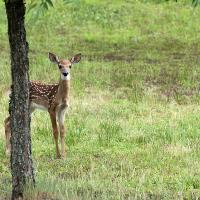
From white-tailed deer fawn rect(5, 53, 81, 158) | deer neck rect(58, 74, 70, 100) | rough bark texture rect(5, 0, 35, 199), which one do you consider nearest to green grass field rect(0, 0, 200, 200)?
rough bark texture rect(5, 0, 35, 199)

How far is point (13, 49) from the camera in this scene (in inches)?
328

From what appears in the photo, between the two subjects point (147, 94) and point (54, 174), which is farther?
point (147, 94)

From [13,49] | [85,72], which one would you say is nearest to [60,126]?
[13,49]

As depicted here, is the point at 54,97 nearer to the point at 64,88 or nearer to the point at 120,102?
the point at 64,88

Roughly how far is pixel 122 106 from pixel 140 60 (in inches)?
346

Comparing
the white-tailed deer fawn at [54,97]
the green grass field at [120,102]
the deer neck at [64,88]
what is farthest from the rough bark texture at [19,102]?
the deer neck at [64,88]

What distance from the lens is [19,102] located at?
841 centimetres

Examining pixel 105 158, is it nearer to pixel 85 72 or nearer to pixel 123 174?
pixel 123 174

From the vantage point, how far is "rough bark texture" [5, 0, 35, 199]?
8266 mm

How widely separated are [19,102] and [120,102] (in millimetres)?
9522

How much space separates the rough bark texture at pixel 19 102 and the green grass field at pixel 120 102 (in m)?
0.27

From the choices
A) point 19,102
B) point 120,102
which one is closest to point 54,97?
point 19,102

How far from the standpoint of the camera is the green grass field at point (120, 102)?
9.96m

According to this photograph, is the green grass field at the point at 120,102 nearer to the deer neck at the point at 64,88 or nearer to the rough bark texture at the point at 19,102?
the rough bark texture at the point at 19,102
